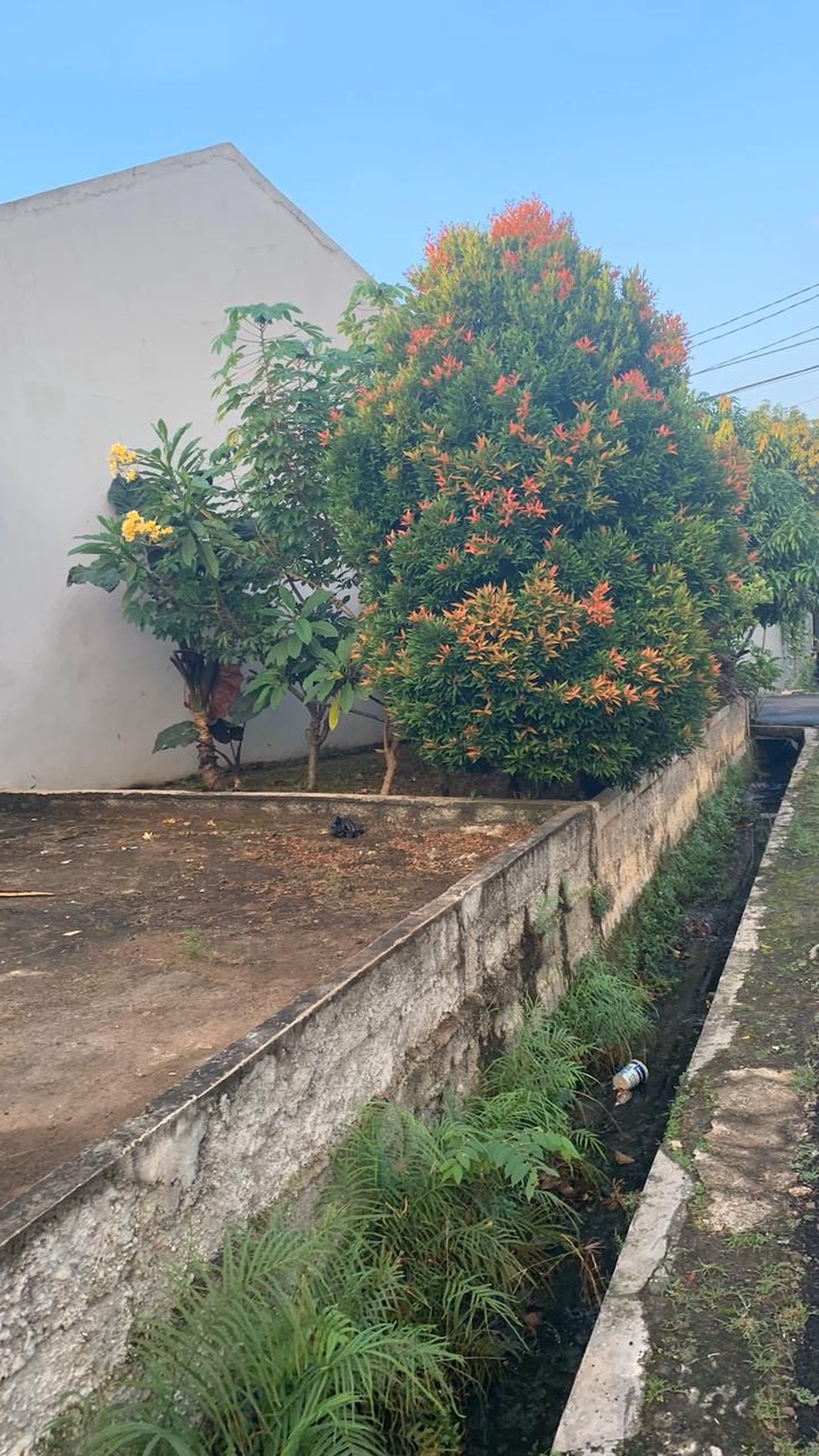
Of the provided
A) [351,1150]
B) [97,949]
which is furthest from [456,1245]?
[97,949]

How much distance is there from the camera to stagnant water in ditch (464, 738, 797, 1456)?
8.66ft

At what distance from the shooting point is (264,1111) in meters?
2.57

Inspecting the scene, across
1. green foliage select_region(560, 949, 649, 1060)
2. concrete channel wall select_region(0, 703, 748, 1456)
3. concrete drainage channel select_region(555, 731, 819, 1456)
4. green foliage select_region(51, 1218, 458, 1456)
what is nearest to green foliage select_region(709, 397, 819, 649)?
green foliage select_region(560, 949, 649, 1060)

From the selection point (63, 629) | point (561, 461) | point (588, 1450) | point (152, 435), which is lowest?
point (588, 1450)

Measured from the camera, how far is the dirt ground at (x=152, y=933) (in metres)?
2.67

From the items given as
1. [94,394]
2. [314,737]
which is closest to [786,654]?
[314,737]

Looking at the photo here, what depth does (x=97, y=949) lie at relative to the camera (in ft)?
12.5

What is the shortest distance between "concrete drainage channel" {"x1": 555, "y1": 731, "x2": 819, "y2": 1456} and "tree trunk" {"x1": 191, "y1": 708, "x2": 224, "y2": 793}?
409 centimetres

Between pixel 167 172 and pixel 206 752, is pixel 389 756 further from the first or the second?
pixel 167 172

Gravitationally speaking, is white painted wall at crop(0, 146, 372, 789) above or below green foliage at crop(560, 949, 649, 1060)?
above

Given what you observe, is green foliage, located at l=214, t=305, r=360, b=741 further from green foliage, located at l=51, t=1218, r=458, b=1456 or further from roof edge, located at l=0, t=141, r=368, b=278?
green foliage, located at l=51, t=1218, r=458, b=1456

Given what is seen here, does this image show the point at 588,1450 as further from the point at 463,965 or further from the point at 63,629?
the point at 63,629

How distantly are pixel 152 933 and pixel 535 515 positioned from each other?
2.91 meters

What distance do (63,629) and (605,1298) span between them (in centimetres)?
563
